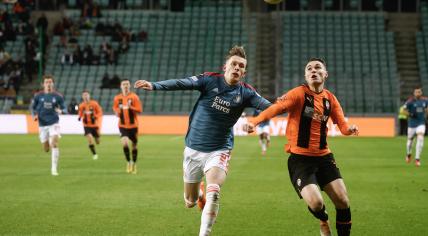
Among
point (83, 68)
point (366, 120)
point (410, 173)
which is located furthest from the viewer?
point (83, 68)

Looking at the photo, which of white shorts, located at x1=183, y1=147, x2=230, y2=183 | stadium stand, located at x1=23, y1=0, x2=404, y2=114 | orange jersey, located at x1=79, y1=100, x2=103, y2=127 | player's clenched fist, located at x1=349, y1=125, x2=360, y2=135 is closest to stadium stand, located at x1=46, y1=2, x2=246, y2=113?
stadium stand, located at x1=23, y1=0, x2=404, y2=114

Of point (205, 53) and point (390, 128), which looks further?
point (205, 53)

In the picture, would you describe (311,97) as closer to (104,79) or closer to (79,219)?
(79,219)

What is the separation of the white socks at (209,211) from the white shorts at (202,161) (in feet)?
1.45

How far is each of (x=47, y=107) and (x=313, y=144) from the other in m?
11.5

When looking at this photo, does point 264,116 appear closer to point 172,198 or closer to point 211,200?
point 211,200

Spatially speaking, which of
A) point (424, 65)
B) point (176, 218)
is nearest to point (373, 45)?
point (424, 65)

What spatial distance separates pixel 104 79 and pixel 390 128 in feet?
55.7

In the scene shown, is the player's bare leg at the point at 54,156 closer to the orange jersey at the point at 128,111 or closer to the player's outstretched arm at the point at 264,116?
the orange jersey at the point at 128,111

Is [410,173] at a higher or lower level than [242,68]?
lower

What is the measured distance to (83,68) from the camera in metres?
44.3

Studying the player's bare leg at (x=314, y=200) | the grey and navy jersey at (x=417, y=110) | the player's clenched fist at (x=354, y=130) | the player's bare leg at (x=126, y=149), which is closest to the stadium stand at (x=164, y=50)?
the grey and navy jersey at (x=417, y=110)

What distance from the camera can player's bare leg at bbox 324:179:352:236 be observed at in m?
8.16

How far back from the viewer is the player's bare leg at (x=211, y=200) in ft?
26.8
